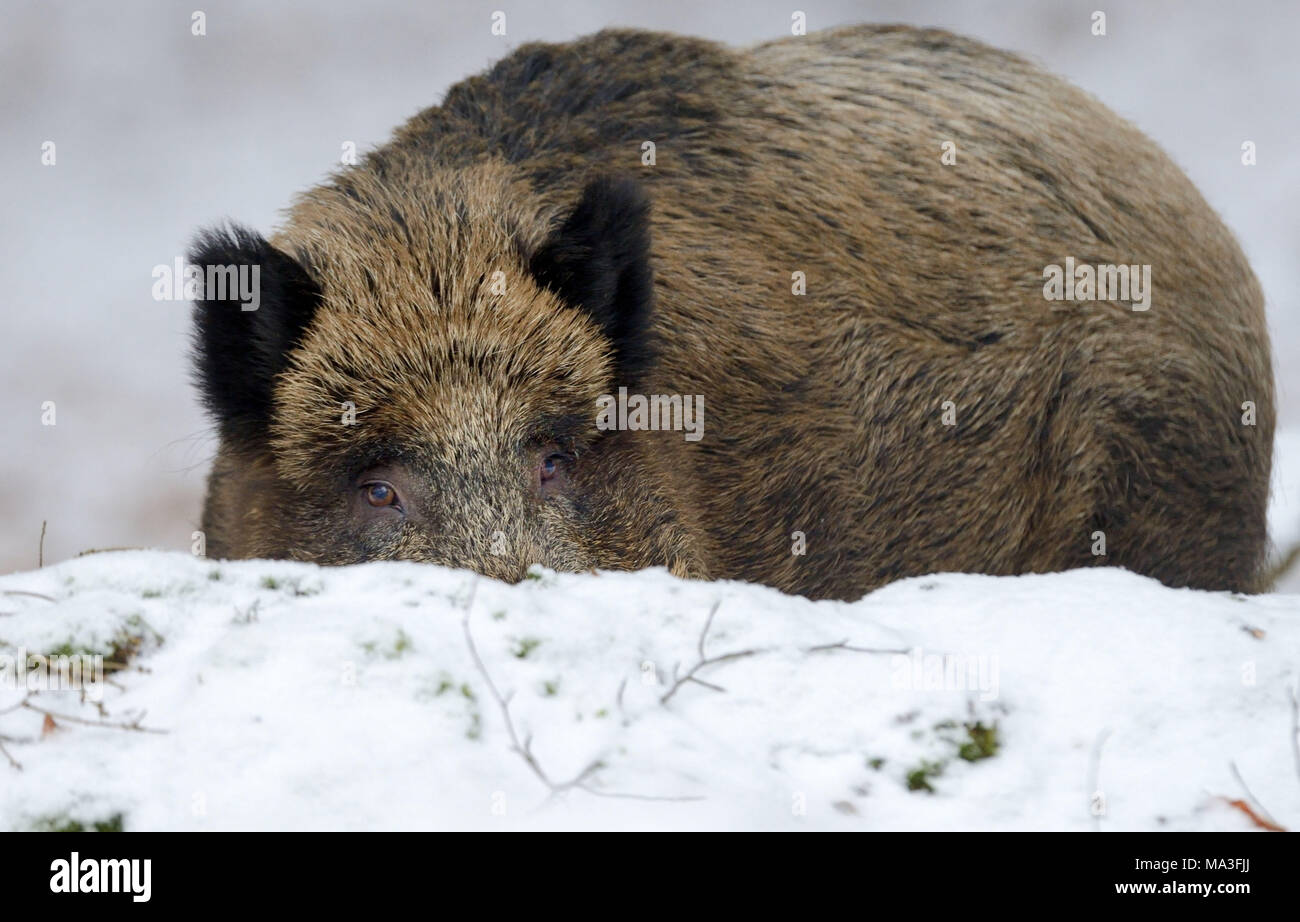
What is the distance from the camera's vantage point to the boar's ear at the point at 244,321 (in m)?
4.79

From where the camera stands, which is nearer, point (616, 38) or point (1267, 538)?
point (616, 38)

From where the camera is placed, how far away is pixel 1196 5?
62.5ft

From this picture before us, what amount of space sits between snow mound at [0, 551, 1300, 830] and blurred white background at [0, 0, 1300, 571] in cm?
1190

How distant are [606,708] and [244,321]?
242cm

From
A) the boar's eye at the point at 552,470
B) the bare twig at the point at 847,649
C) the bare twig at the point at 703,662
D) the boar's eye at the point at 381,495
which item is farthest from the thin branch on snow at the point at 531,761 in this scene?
the boar's eye at the point at 552,470

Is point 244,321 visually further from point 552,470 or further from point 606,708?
point 606,708

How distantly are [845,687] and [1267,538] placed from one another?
16.2ft

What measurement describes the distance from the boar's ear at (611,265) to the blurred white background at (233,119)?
34.6 feet

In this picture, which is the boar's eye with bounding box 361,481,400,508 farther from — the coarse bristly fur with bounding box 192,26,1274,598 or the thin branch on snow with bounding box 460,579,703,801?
the thin branch on snow with bounding box 460,579,703,801

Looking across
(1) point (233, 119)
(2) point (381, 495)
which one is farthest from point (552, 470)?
(1) point (233, 119)

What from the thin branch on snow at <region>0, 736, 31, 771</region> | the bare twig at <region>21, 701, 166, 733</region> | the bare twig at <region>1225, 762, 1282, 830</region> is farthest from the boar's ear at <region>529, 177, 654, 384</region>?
the bare twig at <region>1225, 762, 1282, 830</region>

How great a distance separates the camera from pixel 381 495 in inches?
184

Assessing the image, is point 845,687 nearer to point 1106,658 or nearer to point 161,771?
point 1106,658
